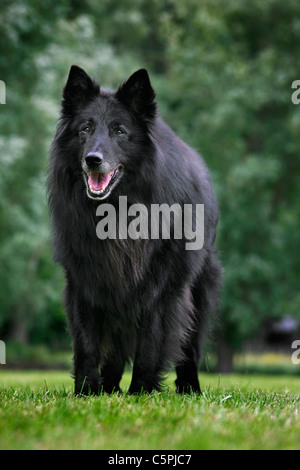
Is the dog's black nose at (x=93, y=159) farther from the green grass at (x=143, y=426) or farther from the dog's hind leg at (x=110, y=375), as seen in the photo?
the dog's hind leg at (x=110, y=375)

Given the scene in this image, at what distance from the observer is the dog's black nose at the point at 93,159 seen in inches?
168

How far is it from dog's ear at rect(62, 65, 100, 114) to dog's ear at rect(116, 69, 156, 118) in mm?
215

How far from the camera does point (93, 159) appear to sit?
4.27 meters

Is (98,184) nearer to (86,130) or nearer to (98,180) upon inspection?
(98,180)

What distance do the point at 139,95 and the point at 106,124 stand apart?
1.30 ft

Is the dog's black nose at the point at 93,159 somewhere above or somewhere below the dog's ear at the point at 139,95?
below

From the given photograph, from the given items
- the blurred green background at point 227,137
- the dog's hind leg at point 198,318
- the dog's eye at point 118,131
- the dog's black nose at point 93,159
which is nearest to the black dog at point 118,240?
the dog's eye at point 118,131

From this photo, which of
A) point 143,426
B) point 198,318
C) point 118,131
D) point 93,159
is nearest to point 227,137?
point 198,318

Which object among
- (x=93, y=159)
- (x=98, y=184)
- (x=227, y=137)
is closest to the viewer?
(x=93, y=159)

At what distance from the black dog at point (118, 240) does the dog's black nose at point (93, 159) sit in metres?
0.12

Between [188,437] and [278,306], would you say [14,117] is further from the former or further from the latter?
[188,437]

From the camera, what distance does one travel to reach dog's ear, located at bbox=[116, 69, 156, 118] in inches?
183

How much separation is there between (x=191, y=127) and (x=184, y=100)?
3.55 feet

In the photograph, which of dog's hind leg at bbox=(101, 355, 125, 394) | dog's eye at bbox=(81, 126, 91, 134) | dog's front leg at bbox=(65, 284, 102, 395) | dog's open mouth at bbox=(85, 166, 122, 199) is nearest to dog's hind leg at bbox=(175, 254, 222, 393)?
dog's hind leg at bbox=(101, 355, 125, 394)
